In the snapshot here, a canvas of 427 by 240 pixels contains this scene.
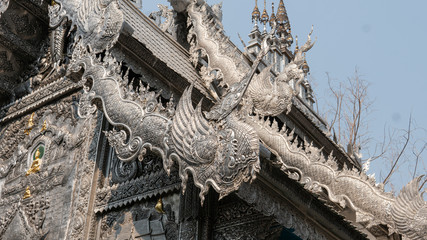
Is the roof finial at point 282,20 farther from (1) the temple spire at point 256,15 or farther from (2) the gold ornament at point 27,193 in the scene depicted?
(2) the gold ornament at point 27,193

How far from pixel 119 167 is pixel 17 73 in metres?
3.13

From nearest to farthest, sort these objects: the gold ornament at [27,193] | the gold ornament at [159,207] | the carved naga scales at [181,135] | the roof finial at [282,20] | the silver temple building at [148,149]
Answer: the carved naga scales at [181,135]
the silver temple building at [148,149]
the gold ornament at [159,207]
the gold ornament at [27,193]
the roof finial at [282,20]

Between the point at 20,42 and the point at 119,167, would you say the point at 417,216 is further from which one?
the point at 20,42

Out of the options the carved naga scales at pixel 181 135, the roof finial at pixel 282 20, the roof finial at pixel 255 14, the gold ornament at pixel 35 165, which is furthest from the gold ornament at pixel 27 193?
the roof finial at pixel 282 20

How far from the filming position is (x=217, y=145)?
3793mm

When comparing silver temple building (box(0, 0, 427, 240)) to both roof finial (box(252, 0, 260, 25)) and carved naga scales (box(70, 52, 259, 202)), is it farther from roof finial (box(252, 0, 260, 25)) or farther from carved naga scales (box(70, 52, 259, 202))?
roof finial (box(252, 0, 260, 25))

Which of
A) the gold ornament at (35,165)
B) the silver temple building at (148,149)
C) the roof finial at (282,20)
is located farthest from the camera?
the roof finial at (282,20)

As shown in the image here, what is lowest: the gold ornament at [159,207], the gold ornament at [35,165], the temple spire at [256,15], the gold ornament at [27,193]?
the gold ornament at [159,207]

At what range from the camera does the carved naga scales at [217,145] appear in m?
3.69

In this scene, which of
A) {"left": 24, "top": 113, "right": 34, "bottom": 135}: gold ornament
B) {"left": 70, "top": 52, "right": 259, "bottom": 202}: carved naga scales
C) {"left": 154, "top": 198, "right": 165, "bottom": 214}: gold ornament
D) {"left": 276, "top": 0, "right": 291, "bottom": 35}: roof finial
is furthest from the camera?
{"left": 276, "top": 0, "right": 291, "bottom": 35}: roof finial

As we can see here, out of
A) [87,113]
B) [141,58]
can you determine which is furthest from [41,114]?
[141,58]

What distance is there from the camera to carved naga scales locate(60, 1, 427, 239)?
3693mm

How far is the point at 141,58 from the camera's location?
6.16 meters

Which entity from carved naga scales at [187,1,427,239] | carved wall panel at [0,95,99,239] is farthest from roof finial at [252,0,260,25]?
carved wall panel at [0,95,99,239]
